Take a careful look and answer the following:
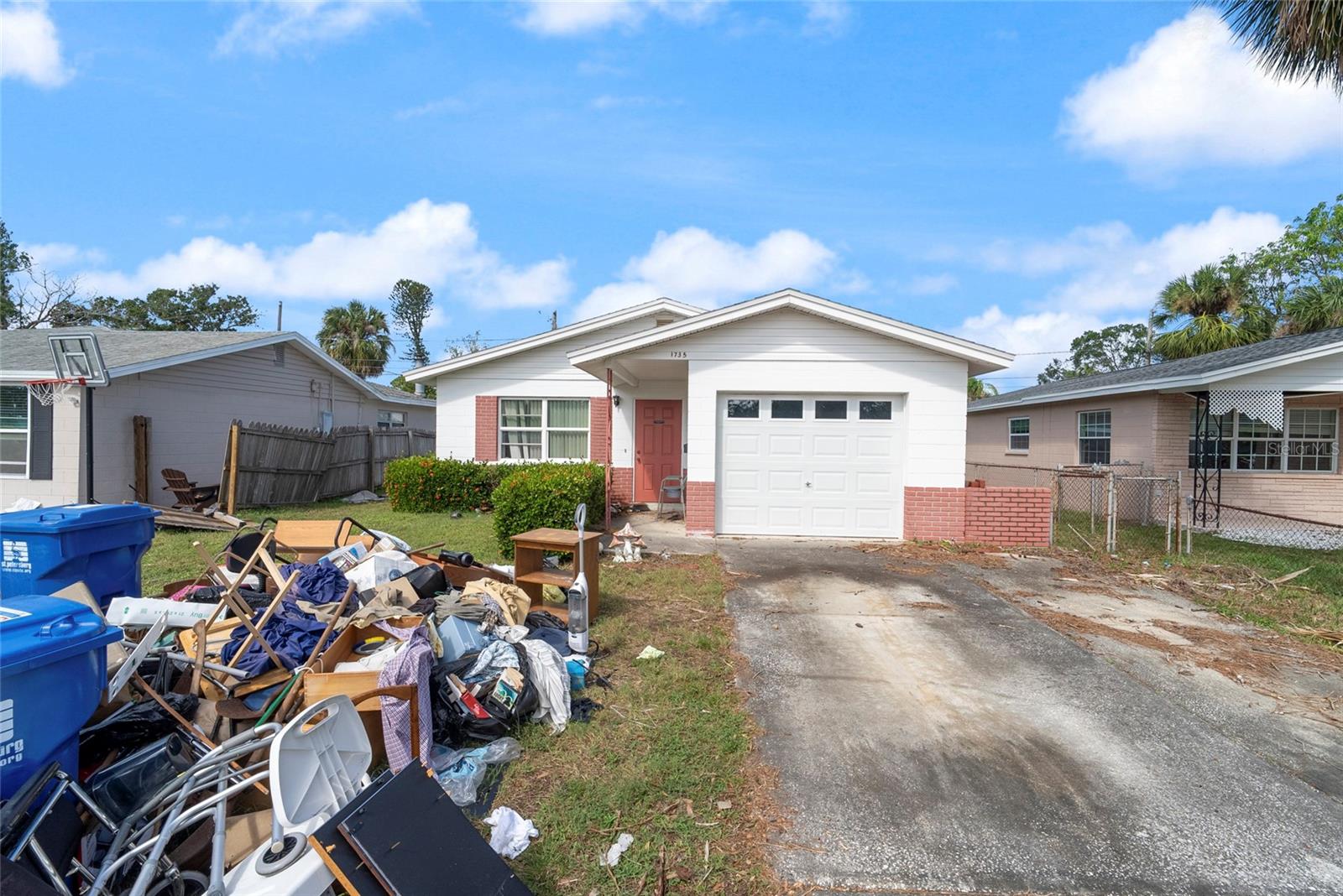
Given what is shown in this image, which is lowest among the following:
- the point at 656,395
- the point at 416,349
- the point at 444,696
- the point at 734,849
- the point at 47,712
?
the point at 734,849

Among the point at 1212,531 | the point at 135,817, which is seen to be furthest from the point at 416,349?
the point at 135,817

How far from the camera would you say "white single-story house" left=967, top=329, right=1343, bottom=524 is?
1259 cm

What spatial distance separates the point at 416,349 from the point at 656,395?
44.8 m

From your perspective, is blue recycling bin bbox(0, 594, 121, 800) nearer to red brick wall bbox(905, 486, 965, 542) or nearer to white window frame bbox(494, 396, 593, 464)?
red brick wall bbox(905, 486, 965, 542)

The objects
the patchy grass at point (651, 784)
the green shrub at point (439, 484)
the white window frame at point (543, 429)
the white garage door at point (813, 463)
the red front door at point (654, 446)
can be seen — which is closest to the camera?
the patchy grass at point (651, 784)

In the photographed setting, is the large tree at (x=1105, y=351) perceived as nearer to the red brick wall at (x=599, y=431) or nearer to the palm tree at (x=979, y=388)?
the palm tree at (x=979, y=388)

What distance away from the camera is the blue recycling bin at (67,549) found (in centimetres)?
424

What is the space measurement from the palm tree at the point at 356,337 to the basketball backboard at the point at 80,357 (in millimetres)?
35489

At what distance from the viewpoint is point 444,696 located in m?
4.10

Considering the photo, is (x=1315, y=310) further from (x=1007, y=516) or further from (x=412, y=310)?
(x=412, y=310)

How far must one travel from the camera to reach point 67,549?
14.1 feet

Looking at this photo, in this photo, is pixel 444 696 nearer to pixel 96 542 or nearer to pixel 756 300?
pixel 96 542

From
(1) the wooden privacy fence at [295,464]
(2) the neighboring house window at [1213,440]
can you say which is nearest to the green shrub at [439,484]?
(1) the wooden privacy fence at [295,464]

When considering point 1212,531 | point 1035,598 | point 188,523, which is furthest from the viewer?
point 1212,531
